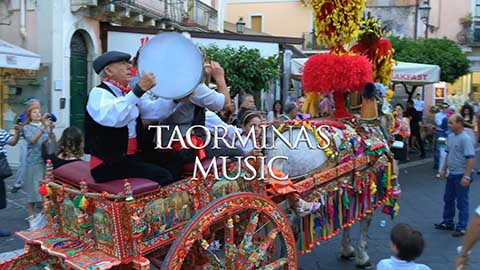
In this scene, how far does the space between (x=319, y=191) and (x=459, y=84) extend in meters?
25.3

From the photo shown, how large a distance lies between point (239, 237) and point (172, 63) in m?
1.42

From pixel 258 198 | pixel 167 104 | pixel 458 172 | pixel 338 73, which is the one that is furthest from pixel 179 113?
pixel 458 172

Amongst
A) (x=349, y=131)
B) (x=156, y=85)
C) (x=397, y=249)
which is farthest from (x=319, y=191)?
(x=156, y=85)

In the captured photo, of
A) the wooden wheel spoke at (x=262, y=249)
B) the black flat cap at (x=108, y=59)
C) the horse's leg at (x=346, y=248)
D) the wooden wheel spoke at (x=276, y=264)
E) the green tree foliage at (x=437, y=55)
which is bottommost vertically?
the horse's leg at (x=346, y=248)

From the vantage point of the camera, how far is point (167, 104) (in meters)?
3.45

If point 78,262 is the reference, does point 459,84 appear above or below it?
above

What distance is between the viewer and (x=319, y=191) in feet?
13.8

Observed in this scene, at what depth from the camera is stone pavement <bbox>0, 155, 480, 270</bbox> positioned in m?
5.23

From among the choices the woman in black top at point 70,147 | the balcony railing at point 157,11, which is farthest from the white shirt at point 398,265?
the balcony railing at point 157,11

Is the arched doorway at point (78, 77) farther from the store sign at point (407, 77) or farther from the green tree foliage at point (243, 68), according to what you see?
the store sign at point (407, 77)

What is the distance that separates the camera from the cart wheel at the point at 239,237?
118 inches

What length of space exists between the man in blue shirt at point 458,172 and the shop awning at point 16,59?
291 inches

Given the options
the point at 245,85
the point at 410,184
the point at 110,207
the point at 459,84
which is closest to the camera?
the point at 110,207

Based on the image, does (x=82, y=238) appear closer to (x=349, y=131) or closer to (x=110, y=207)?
(x=110, y=207)
